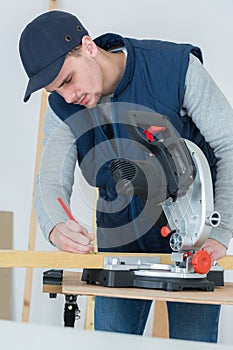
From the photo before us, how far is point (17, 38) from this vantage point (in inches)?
121

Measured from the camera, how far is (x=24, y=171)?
10.2 ft

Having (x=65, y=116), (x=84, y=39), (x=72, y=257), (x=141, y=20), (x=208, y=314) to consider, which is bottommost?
(x=208, y=314)

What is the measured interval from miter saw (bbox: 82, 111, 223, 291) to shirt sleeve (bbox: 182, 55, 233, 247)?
0.21 metres

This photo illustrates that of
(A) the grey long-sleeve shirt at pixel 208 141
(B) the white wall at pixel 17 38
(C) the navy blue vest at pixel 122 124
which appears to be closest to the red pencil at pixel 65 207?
(A) the grey long-sleeve shirt at pixel 208 141

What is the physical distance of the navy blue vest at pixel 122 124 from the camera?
54.7 inches

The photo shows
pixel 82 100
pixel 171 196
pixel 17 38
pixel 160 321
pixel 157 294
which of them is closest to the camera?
pixel 157 294

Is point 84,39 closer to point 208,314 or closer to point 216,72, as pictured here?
point 208,314

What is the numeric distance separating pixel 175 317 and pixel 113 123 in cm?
50

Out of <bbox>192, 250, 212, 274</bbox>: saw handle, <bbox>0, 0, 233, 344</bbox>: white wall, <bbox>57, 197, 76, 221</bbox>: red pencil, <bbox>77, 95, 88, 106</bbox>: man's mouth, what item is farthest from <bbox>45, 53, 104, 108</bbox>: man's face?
<bbox>0, 0, 233, 344</bbox>: white wall

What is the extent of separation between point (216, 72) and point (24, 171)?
3.77ft

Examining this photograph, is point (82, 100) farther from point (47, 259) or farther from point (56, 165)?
point (47, 259)

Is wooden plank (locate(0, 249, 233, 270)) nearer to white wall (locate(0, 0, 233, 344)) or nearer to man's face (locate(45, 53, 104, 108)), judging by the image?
man's face (locate(45, 53, 104, 108))

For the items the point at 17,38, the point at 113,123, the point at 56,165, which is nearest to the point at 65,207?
the point at 56,165

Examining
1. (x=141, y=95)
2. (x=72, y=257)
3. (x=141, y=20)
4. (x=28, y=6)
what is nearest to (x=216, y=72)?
(x=141, y=20)
